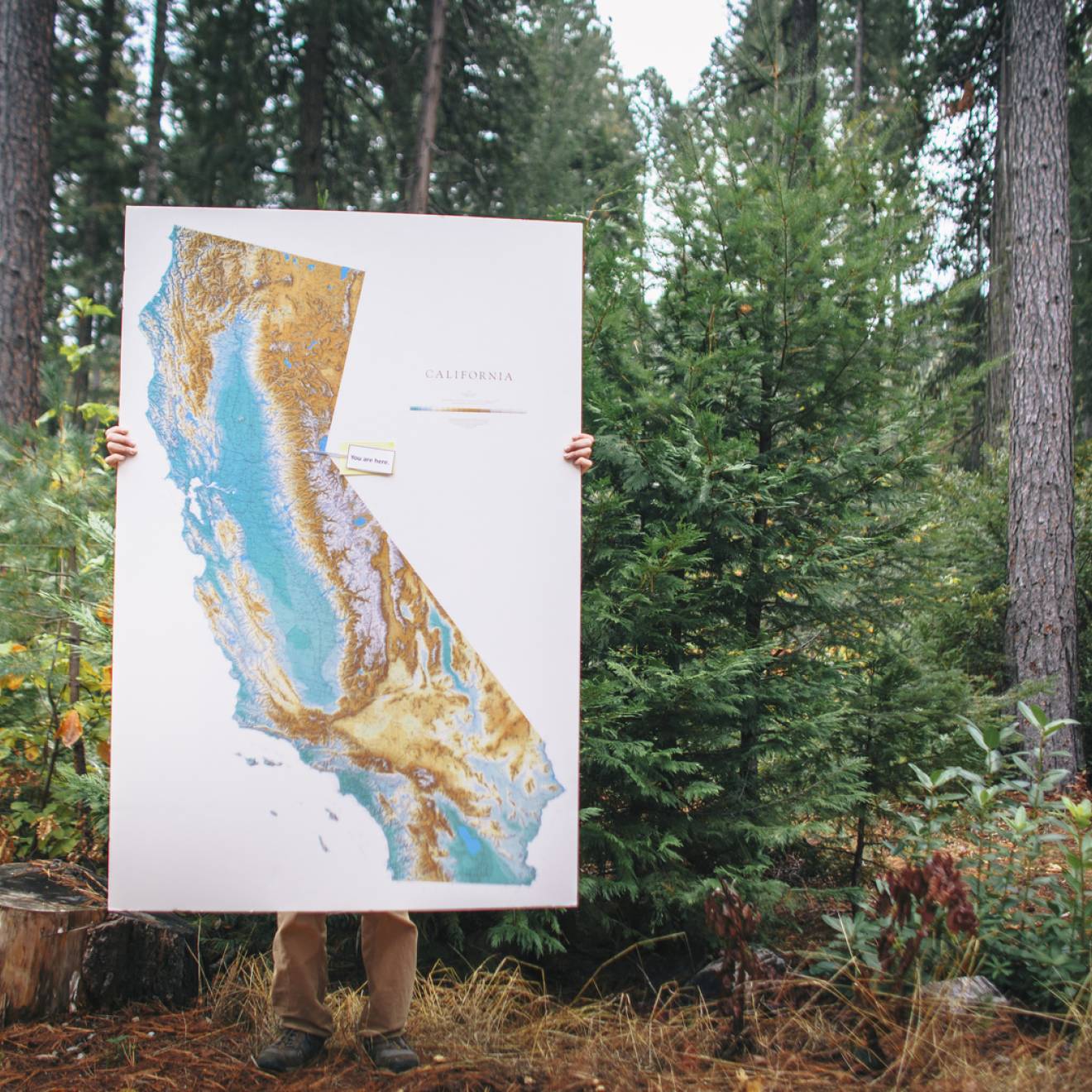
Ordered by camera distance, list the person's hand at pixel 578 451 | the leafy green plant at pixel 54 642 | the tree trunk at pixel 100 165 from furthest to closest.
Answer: the tree trunk at pixel 100 165 < the leafy green plant at pixel 54 642 < the person's hand at pixel 578 451

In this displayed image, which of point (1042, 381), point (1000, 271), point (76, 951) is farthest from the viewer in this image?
point (1000, 271)

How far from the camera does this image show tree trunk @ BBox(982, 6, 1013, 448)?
8234 mm

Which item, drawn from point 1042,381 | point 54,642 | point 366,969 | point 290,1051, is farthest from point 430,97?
point 290,1051

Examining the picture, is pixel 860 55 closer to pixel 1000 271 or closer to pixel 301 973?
pixel 1000 271

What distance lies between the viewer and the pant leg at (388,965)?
2576 mm

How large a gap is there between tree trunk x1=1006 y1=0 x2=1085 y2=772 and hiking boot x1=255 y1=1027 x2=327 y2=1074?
17.2ft

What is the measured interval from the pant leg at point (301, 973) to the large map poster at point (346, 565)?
1.13ft

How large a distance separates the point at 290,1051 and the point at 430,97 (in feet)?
34.0

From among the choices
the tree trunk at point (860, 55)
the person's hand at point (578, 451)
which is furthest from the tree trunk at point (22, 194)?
the tree trunk at point (860, 55)

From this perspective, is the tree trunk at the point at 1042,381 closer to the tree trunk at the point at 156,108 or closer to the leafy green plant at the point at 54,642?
the leafy green plant at the point at 54,642

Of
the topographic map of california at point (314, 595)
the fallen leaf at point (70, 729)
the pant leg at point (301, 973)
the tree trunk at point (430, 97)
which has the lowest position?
the pant leg at point (301, 973)

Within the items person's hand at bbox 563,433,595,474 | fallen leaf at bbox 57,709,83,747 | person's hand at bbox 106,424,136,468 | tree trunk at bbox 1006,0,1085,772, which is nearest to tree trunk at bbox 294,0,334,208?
tree trunk at bbox 1006,0,1085,772

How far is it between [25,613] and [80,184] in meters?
12.0

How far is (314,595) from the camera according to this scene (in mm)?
2375
